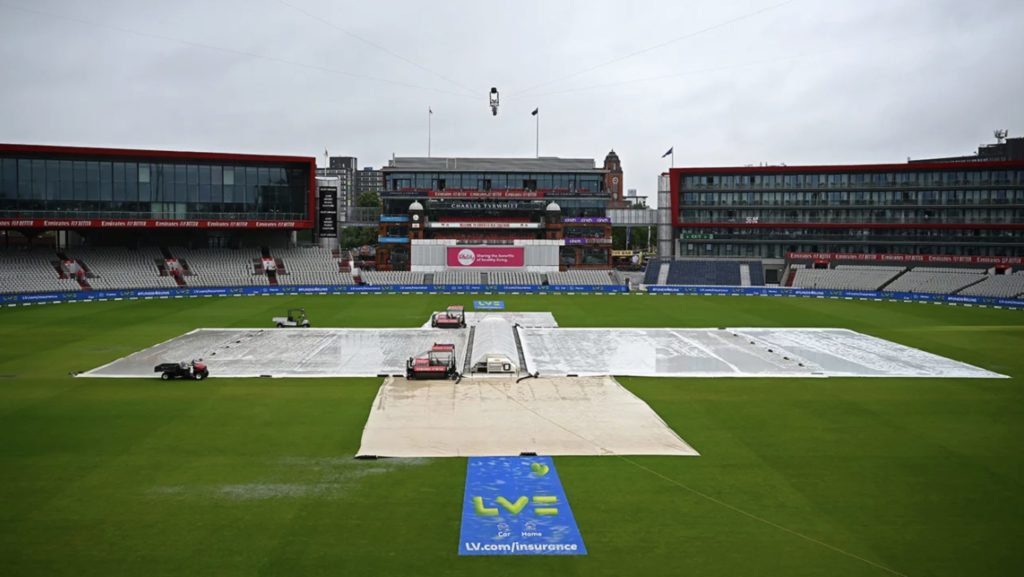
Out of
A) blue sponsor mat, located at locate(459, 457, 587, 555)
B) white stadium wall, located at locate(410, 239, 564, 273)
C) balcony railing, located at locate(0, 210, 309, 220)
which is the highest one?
balcony railing, located at locate(0, 210, 309, 220)

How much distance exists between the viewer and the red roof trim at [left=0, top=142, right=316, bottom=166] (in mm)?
79312

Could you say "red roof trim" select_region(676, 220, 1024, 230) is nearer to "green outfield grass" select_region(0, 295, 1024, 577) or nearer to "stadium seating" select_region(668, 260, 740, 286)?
"stadium seating" select_region(668, 260, 740, 286)

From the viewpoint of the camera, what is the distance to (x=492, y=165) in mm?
109312

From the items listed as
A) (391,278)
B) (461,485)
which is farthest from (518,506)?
(391,278)

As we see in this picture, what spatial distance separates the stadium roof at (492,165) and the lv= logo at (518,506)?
90419 mm

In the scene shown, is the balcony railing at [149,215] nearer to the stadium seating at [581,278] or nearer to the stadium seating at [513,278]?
the stadium seating at [513,278]

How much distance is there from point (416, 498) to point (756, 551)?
802 centimetres

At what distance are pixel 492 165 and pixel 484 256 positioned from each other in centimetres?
1856

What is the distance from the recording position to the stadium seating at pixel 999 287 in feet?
250

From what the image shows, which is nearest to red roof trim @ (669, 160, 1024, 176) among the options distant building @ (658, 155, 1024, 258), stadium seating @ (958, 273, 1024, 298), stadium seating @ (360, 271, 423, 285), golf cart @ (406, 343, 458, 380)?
distant building @ (658, 155, 1024, 258)

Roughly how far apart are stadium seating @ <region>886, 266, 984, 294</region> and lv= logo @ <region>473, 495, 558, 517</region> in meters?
78.8

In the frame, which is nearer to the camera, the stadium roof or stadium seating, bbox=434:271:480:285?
stadium seating, bbox=434:271:480:285

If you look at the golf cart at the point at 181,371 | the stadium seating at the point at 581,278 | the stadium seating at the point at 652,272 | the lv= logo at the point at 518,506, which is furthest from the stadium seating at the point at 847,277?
the lv= logo at the point at 518,506

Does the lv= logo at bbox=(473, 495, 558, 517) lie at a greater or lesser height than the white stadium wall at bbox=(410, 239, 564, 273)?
lesser
